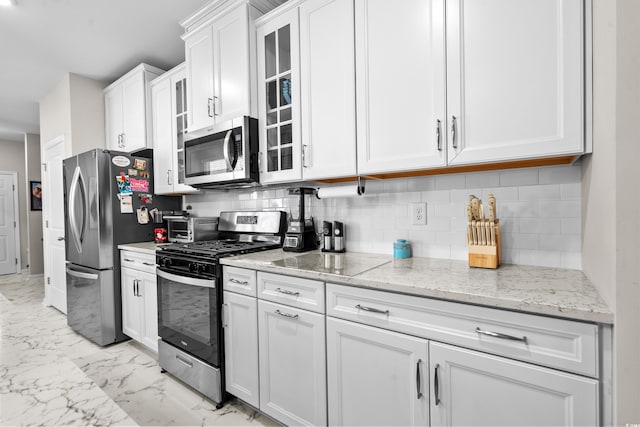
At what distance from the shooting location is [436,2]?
1404 mm

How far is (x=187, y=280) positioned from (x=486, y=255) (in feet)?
5.66

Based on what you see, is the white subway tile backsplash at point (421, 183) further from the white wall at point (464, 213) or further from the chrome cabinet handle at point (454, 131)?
the chrome cabinet handle at point (454, 131)

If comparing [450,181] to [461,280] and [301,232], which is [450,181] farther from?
[301,232]

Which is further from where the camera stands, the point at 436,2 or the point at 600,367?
the point at 436,2

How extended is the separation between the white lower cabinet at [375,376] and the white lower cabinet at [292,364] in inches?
2.3

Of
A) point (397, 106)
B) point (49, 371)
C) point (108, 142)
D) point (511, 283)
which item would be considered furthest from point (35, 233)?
point (511, 283)

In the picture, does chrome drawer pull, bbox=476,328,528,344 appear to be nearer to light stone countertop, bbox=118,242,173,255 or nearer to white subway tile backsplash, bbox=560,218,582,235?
white subway tile backsplash, bbox=560,218,582,235

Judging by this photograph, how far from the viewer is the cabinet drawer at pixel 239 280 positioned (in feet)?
5.63

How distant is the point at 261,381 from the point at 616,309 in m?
1.55

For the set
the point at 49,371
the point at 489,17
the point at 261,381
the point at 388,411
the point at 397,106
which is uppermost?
the point at 489,17

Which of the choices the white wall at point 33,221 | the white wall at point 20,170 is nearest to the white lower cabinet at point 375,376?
the white wall at point 33,221

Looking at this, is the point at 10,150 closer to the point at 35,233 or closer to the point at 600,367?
the point at 35,233

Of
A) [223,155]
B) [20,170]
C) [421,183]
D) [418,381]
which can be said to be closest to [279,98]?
[223,155]

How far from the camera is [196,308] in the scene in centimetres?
197
